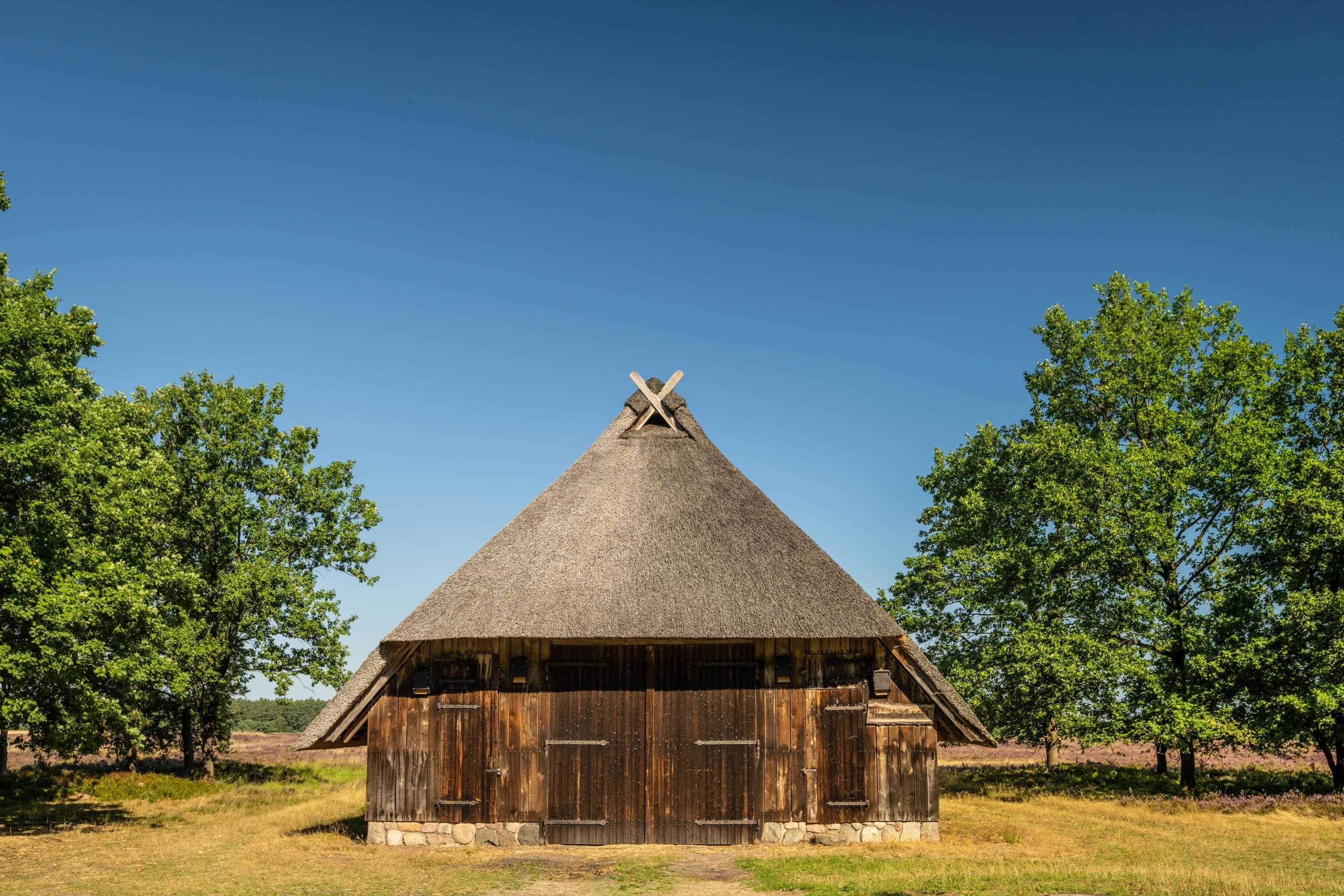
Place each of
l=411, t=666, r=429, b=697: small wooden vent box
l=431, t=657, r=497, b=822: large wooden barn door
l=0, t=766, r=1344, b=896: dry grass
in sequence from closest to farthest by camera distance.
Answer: l=0, t=766, r=1344, b=896: dry grass
l=431, t=657, r=497, b=822: large wooden barn door
l=411, t=666, r=429, b=697: small wooden vent box

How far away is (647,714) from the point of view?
16766mm

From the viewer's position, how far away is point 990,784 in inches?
1187

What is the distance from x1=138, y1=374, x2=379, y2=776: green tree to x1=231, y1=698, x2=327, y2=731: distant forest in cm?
5407

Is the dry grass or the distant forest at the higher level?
the dry grass

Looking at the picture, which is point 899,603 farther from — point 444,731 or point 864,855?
point 444,731

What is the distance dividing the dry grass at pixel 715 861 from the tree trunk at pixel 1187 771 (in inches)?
154

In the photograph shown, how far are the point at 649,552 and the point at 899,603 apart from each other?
692 inches

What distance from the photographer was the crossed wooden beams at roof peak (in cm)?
2142

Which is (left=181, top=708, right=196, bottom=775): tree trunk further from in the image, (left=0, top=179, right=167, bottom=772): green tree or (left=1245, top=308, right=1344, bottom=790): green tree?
(left=1245, top=308, right=1344, bottom=790): green tree

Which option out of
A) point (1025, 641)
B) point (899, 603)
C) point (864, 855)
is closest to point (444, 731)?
point (864, 855)

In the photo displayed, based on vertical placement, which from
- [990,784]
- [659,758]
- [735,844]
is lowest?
[990,784]

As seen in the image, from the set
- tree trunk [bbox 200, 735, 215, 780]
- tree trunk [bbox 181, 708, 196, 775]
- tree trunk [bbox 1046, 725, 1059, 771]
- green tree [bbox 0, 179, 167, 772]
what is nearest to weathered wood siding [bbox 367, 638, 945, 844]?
green tree [bbox 0, 179, 167, 772]

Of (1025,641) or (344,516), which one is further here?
(344,516)

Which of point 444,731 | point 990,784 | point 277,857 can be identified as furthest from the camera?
point 990,784
